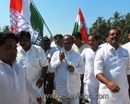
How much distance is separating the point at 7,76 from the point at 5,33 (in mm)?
511

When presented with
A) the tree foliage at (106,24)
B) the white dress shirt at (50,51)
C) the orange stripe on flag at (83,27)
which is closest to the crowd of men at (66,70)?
the white dress shirt at (50,51)

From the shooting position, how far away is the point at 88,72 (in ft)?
18.6

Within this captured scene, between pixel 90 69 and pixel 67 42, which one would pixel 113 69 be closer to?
pixel 67 42

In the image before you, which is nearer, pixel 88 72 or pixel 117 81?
pixel 117 81

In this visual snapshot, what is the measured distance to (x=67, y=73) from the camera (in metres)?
4.72

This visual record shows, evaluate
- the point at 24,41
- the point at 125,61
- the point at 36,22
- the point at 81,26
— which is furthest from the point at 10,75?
the point at 81,26

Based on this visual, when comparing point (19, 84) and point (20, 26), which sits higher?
point (20, 26)

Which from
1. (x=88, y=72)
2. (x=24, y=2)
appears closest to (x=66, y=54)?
(x=88, y=72)

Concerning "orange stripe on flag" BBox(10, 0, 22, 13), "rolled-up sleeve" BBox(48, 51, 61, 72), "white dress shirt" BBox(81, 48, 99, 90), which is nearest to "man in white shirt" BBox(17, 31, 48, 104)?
"rolled-up sleeve" BBox(48, 51, 61, 72)

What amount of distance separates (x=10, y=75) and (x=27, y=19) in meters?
2.56

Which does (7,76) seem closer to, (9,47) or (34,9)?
(9,47)

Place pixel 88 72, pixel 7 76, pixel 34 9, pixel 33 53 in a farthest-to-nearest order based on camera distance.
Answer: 1. pixel 88 72
2. pixel 34 9
3. pixel 33 53
4. pixel 7 76

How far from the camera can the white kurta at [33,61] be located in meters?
4.53

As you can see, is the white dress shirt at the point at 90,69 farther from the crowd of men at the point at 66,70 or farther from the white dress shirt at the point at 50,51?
the white dress shirt at the point at 50,51
